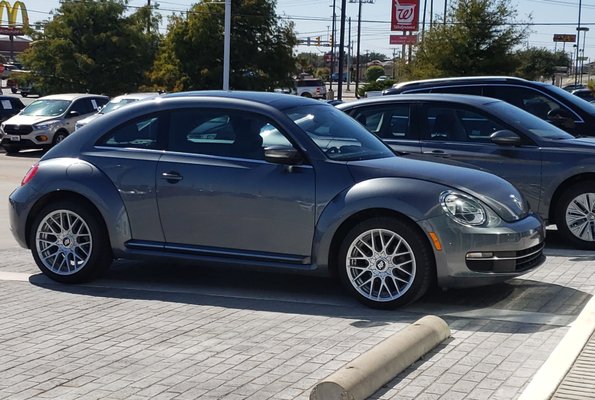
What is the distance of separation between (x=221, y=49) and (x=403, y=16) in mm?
22490

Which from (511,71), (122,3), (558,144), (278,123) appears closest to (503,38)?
(511,71)

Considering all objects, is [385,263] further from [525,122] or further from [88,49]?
[88,49]

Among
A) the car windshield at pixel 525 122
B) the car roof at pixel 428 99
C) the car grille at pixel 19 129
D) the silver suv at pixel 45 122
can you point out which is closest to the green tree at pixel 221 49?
the silver suv at pixel 45 122

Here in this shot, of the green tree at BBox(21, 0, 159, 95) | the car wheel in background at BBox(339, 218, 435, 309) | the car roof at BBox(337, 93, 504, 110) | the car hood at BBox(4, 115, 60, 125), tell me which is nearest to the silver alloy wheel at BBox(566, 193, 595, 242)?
the car roof at BBox(337, 93, 504, 110)

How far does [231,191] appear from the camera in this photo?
7.66m

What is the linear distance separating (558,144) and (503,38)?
24501 millimetres

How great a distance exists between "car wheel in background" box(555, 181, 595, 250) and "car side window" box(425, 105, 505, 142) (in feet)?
3.43

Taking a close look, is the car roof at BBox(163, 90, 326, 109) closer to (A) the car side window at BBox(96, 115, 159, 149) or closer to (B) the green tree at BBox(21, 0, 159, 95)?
(A) the car side window at BBox(96, 115, 159, 149)

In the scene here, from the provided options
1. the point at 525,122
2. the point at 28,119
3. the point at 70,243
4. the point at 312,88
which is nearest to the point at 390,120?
the point at 525,122

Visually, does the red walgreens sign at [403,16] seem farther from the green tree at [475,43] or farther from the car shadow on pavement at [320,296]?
the car shadow on pavement at [320,296]

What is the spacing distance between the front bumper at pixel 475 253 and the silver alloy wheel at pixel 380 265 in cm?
24

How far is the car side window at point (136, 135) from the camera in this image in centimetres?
811

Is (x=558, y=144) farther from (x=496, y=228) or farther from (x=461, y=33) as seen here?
(x=461, y=33)

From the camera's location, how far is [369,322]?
6863mm
